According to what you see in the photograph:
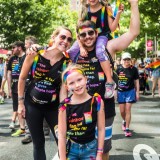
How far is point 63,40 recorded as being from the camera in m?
4.32

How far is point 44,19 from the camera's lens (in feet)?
127

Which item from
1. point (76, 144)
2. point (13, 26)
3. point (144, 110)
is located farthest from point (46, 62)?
point (13, 26)

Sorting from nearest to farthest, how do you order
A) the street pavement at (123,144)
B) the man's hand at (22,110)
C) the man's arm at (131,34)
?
the man's arm at (131,34) < the man's hand at (22,110) < the street pavement at (123,144)

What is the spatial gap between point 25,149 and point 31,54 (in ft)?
10.4

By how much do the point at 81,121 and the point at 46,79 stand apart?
931 mm

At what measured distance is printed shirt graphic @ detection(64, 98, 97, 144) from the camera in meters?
3.67

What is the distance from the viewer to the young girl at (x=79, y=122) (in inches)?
143

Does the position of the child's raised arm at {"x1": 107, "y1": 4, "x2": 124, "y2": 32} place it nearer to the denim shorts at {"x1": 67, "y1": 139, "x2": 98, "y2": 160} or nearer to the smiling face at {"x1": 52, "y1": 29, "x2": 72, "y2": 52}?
the smiling face at {"x1": 52, "y1": 29, "x2": 72, "y2": 52}

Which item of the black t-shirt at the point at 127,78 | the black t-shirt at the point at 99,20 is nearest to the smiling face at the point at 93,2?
the black t-shirt at the point at 99,20

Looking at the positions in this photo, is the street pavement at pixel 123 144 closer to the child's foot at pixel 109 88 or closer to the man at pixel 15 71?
the man at pixel 15 71

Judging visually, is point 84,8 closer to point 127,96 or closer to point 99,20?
point 99,20

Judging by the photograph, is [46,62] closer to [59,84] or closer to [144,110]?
[59,84]

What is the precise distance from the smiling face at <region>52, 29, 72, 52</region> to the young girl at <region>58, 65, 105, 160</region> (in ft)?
2.15

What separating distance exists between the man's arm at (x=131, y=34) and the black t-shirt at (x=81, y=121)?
79cm
